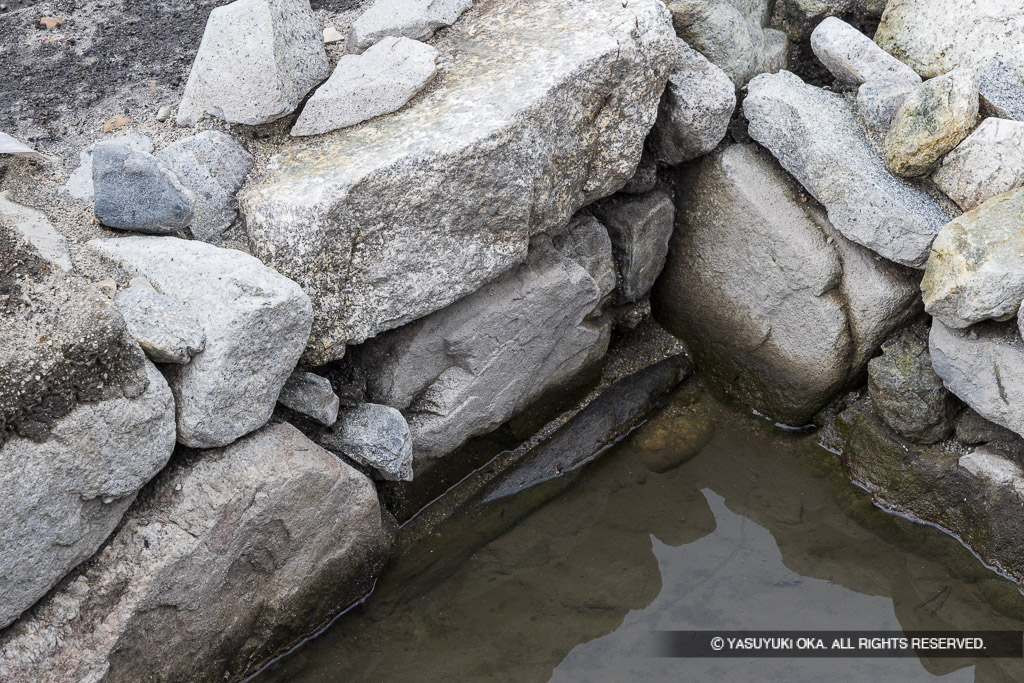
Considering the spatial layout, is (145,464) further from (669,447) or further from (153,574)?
(669,447)

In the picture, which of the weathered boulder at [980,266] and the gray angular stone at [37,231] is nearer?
the gray angular stone at [37,231]

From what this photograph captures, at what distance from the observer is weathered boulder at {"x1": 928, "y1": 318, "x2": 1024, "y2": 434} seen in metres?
2.76

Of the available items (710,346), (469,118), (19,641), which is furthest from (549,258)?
(19,641)

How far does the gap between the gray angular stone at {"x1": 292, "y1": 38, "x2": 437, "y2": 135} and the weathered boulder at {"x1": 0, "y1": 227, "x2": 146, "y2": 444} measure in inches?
34.5

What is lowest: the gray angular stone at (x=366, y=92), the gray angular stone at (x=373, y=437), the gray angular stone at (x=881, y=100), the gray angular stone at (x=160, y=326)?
the gray angular stone at (x=373, y=437)

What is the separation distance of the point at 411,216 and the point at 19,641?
1462mm

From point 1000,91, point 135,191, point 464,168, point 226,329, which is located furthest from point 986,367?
point 135,191

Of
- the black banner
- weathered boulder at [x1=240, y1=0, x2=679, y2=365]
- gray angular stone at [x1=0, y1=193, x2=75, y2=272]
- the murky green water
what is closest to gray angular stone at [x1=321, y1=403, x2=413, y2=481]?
weathered boulder at [x1=240, y1=0, x2=679, y2=365]

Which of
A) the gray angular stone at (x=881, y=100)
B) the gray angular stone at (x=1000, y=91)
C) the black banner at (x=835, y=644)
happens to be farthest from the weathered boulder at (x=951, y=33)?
the black banner at (x=835, y=644)

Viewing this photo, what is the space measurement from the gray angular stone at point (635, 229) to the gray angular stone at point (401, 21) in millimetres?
853

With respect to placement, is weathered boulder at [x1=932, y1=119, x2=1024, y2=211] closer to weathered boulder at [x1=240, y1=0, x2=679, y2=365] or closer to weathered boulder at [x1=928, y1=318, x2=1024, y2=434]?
weathered boulder at [x1=928, y1=318, x2=1024, y2=434]

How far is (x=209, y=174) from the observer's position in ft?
8.59

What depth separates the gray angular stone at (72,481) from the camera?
213 cm

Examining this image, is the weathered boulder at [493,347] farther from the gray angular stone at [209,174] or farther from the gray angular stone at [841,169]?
the gray angular stone at [841,169]
